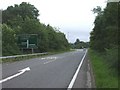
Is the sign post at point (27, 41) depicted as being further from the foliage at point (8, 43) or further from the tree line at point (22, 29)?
the foliage at point (8, 43)

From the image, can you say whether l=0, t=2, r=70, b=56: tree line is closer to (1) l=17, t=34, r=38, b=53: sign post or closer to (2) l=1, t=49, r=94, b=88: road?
(1) l=17, t=34, r=38, b=53: sign post

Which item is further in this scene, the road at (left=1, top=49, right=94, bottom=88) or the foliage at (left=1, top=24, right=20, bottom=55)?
the foliage at (left=1, top=24, right=20, bottom=55)

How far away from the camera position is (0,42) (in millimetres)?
57562

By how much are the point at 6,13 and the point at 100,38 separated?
6508 cm

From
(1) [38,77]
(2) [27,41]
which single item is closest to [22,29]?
(2) [27,41]

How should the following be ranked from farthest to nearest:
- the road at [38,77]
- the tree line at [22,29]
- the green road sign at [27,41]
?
the green road sign at [27,41] < the tree line at [22,29] < the road at [38,77]

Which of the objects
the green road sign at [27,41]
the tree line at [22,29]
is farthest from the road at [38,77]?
the green road sign at [27,41]

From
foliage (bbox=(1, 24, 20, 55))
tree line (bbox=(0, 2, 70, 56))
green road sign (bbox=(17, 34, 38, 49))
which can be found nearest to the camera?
foliage (bbox=(1, 24, 20, 55))

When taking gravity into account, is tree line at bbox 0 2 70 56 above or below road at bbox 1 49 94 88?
above

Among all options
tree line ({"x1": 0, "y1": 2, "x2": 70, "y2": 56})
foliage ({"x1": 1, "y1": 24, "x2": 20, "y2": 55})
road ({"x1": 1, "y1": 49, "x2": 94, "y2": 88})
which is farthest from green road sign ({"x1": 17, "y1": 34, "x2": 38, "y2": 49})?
road ({"x1": 1, "y1": 49, "x2": 94, "y2": 88})

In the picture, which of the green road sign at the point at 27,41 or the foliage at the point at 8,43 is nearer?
the foliage at the point at 8,43

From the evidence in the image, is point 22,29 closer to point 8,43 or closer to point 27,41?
point 27,41

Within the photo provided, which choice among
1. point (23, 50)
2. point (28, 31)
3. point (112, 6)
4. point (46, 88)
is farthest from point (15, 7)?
point (46, 88)

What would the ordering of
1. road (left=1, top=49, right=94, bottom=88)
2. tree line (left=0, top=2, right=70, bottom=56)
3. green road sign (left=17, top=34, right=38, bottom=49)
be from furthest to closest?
green road sign (left=17, top=34, right=38, bottom=49)
tree line (left=0, top=2, right=70, bottom=56)
road (left=1, top=49, right=94, bottom=88)
